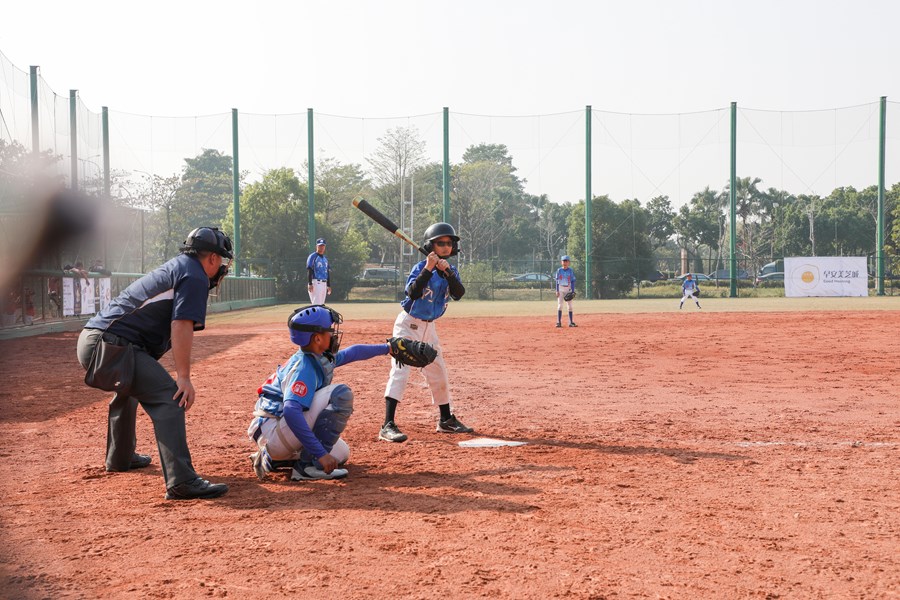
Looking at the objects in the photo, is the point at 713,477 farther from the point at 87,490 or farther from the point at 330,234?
the point at 330,234

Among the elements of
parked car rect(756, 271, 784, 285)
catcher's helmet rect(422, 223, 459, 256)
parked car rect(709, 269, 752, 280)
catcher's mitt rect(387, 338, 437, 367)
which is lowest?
catcher's mitt rect(387, 338, 437, 367)

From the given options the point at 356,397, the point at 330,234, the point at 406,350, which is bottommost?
the point at 356,397

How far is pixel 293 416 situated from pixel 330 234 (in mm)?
43094

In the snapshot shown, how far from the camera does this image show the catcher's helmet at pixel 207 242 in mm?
5117

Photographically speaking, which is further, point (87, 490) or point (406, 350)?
point (406, 350)

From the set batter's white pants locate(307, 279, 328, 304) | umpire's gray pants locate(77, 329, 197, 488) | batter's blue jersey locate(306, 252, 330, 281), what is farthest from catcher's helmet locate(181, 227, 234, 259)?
batter's blue jersey locate(306, 252, 330, 281)

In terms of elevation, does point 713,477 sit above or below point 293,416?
below

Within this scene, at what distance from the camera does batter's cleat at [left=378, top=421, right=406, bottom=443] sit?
6.70 meters

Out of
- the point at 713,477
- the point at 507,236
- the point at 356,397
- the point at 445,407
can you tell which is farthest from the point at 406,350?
the point at 507,236

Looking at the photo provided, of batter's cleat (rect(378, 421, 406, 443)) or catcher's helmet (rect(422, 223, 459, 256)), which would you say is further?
catcher's helmet (rect(422, 223, 459, 256))

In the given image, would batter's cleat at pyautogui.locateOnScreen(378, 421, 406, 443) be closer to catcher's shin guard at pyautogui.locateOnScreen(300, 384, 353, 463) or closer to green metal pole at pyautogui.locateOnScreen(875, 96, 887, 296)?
catcher's shin guard at pyautogui.locateOnScreen(300, 384, 353, 463)

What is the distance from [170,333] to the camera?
5.34 m

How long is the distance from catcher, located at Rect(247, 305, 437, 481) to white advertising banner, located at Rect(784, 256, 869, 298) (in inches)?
1626

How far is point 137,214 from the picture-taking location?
1702 inches
